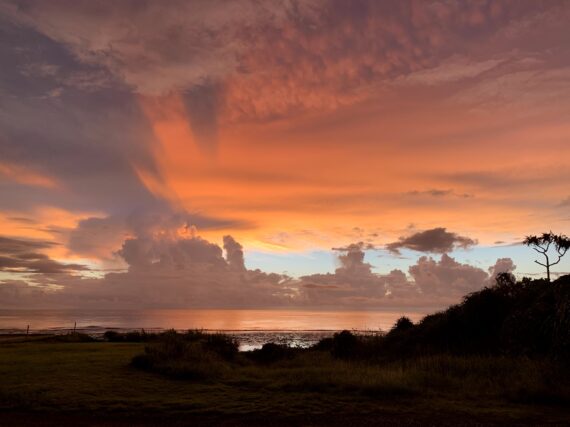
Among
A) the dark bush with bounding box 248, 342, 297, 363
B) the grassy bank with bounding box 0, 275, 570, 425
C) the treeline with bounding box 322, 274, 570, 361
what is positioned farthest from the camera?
the dark bush with bounding box 248, 342, 297, 363

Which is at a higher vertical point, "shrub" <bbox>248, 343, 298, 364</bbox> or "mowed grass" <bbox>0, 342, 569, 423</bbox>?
"mowed grass" <bbox>0, 342, 569, 423</bbox>

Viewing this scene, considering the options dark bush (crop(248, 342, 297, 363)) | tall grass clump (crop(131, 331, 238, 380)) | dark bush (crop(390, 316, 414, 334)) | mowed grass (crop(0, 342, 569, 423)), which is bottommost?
dark bush (crop(248, 342, 297, 363))

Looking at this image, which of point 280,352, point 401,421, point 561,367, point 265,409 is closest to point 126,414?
point 265,409

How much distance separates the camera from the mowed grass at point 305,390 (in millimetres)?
15125

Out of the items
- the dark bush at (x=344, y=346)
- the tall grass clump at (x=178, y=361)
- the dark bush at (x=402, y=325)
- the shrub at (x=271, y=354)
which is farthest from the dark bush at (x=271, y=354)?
the dark bush at (x=402, y=325)

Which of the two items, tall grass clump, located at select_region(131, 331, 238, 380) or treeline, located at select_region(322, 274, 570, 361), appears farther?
treeline, located at select_region(322, 274, 570, 361)

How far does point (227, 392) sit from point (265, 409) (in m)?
3.26

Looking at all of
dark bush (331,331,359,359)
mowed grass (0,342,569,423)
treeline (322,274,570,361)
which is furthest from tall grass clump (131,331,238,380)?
treeline (322,274,570,361)

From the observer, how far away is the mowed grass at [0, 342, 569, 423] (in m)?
15.1

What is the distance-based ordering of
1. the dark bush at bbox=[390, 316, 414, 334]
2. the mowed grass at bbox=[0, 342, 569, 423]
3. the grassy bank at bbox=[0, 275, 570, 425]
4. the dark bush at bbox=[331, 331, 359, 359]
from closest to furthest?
the grassy bank at bbox=[0, 275, 570, 425], the mowed grass at bbox=[0, 342, 569, 423], the dark bush at bbox=[331, 331, 359, 359], the dark bush at bbox=[390, 316, 414, 334]

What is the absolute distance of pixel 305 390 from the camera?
18188 millimetres

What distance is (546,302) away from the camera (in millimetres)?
25094

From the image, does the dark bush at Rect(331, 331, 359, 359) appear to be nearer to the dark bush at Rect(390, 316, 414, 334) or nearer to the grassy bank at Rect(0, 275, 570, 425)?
the grassy bank at Rect(0, 275, 570, 425)

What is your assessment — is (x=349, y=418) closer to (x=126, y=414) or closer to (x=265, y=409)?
(x=265, y=409)
